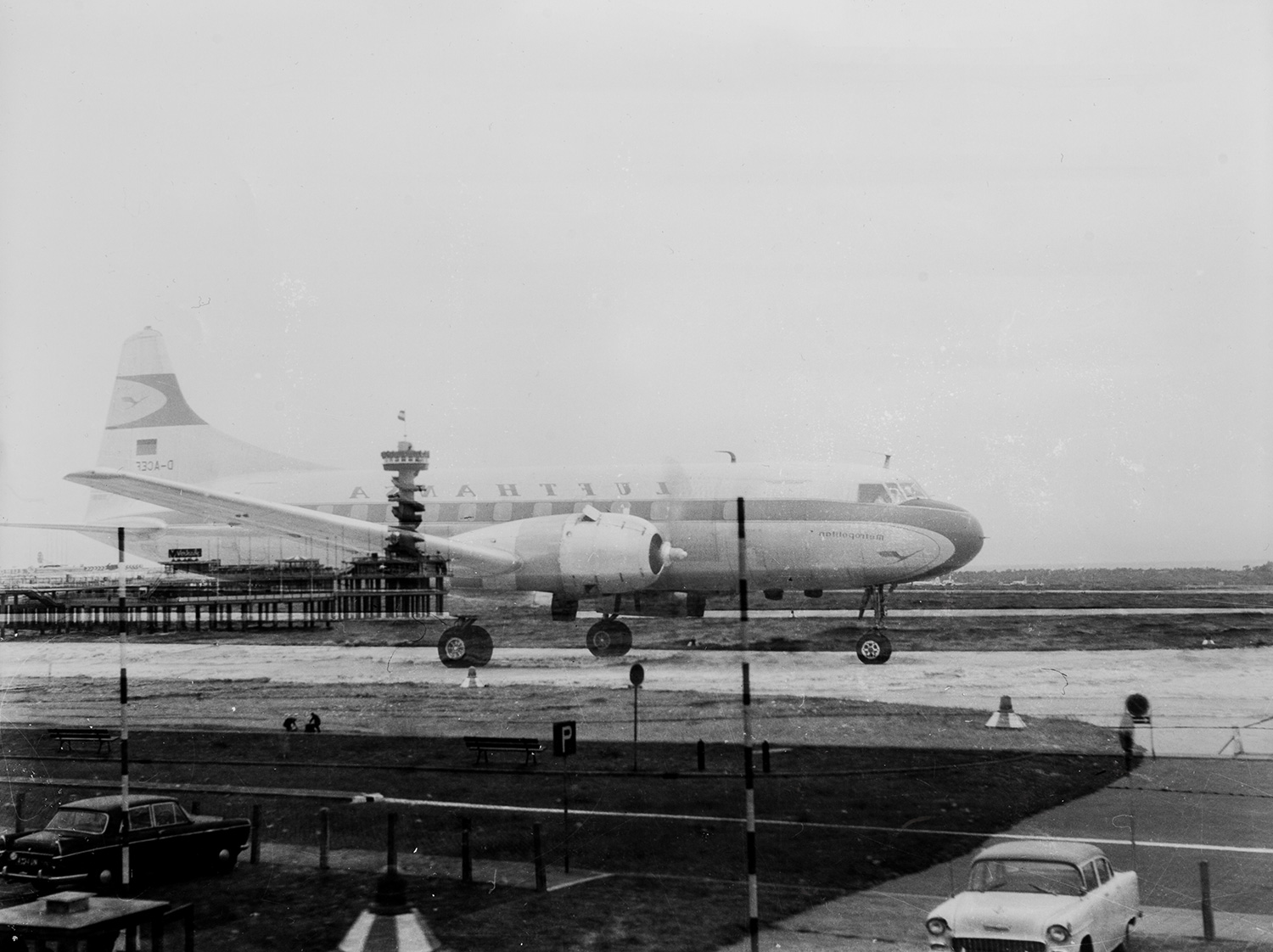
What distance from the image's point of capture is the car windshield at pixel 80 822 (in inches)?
449

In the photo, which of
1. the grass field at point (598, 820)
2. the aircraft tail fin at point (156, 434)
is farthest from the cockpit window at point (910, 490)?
the aircraft tail fin at point (156, 434)

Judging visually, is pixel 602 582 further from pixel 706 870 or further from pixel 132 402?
pixel 132 402

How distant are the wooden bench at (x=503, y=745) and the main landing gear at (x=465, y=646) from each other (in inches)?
466

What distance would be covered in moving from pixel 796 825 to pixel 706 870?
210cm

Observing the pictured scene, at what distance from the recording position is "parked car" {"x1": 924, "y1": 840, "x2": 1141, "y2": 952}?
312 inches

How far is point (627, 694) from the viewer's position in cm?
2405

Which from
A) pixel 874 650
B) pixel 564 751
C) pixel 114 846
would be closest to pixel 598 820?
pixel 564 751

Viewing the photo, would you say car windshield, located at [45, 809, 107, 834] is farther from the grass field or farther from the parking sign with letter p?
the parking sign with letter p

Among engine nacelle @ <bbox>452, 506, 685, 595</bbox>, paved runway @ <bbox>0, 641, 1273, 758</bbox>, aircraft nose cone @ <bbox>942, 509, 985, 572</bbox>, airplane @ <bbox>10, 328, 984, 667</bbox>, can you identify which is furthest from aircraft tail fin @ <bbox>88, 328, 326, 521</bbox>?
aircraft nose cone @ <bbox>942, 509, 985, 572</bbox>

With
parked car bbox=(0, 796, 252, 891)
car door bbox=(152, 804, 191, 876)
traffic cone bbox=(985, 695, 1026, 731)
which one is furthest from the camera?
traffic cone bbox=(985, 695, 1026, 731)

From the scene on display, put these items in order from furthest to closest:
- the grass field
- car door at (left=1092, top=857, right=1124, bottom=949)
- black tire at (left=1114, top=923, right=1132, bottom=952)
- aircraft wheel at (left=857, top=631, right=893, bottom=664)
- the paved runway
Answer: aircraft wheel at (left=857, top=631, right=893, bottom=664) → the paved runway → the grass field → black tire at (left=1114, top=923, right=1132, bottom=952) → car door at (left=1092, top=857, right=1124, bottom=949)

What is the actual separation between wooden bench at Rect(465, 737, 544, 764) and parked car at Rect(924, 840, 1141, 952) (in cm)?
989

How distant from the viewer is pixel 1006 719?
1942cm

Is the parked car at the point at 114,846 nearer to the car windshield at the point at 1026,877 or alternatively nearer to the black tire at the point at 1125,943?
the car windshield at the point at 1026,877
